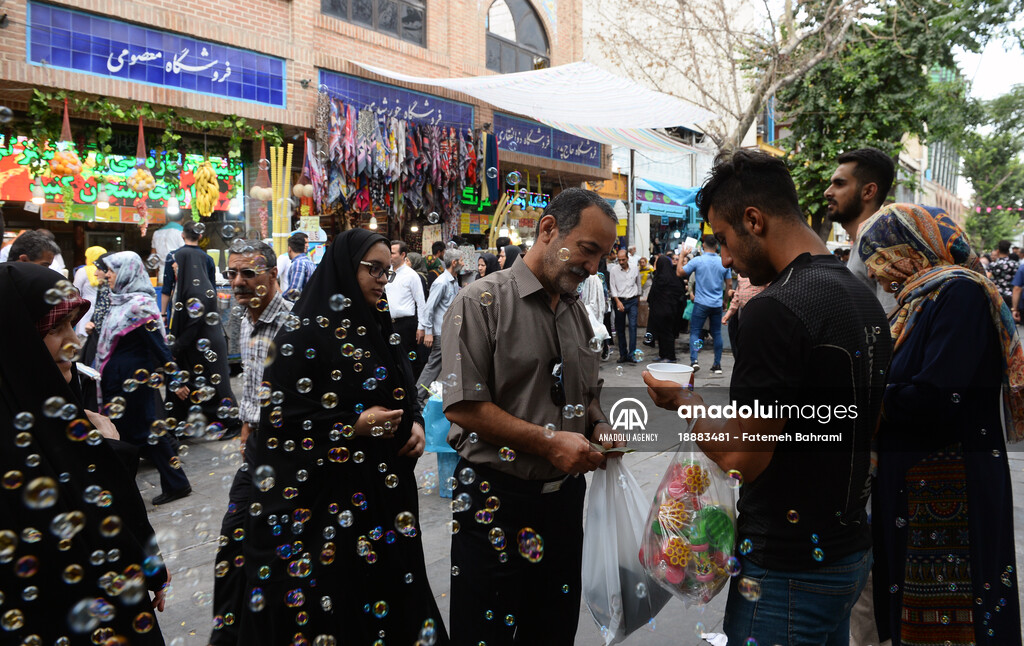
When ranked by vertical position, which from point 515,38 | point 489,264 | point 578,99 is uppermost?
point 515,38

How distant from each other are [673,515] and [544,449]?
427 millimetres

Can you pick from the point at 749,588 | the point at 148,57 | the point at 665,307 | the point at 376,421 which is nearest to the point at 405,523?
the point at 376,421

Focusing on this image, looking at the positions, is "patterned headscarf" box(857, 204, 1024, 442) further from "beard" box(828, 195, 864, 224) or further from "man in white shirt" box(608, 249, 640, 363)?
"man in white shirt" box(608, 249, 640, 363)

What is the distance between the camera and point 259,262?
3.29 m

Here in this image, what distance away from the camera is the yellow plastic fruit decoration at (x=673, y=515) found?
186 cm

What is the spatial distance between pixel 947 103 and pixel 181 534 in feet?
49.0

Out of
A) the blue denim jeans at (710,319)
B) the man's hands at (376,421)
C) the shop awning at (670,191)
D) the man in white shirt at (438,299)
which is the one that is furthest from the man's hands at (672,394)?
the shop awning at (670,191)

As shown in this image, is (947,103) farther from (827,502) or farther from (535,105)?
(827,502)

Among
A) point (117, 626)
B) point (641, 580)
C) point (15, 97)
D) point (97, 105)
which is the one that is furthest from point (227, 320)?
point (641, 580)

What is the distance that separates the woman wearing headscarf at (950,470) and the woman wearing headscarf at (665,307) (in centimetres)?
779

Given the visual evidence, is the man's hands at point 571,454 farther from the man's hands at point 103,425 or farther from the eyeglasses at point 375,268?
the man's hands at point 103,425

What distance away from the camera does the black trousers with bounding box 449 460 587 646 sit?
6.85ft

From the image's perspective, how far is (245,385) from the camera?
3223 mm

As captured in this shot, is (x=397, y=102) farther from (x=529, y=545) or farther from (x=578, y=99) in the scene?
(x=529, y=545)
